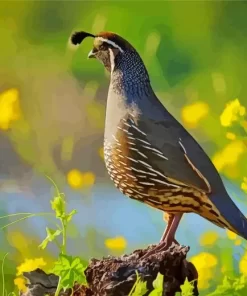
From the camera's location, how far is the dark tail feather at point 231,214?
148 centimetres

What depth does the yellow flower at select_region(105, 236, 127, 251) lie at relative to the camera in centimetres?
152

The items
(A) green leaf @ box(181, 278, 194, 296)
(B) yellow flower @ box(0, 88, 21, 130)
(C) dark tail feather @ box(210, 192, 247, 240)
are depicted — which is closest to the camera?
(A) green leaf @ box(181, 278, 194, 296)

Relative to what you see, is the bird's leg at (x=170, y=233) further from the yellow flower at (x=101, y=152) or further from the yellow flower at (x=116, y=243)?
the yellow flower at (x=101, y=152)

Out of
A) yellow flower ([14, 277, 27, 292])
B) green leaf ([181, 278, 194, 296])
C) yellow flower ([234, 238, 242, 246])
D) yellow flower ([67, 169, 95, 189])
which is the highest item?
yellow flower ([67, 169, 95, 189])

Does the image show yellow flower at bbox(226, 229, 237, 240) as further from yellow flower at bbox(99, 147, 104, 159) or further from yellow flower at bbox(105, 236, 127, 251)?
yellow flower at bbox(99, 147, 104, 159)

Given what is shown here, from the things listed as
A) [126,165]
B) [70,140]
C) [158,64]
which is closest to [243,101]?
[158,64]

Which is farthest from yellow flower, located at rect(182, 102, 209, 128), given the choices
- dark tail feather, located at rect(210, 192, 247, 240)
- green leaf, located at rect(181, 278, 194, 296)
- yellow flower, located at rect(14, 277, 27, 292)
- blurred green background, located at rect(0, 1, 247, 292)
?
yellow flower, located at rect(14, 277, 27, 292)

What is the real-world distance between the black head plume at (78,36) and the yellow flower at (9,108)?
0.19 meters

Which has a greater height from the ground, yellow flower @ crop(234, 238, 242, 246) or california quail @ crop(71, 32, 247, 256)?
california quail @ crop(71, 32, 247, 256)

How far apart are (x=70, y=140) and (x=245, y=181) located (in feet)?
1.41

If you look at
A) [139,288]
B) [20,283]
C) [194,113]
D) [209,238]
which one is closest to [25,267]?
[20,283]

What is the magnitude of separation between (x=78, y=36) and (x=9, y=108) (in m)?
0.25

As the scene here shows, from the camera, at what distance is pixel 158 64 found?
5.15ft

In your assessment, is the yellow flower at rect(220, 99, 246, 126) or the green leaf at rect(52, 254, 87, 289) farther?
the yellow flower at rect(220, 99, 246, 126)
